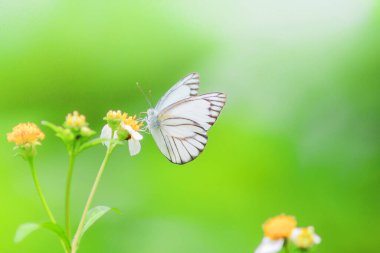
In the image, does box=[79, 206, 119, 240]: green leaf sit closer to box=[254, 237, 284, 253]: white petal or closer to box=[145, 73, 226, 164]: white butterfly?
box=[254, 237, 284, 253]: white petal

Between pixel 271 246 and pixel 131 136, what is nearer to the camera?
pixel 271 246

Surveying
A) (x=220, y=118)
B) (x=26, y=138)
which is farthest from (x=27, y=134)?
(x=220, y=118)

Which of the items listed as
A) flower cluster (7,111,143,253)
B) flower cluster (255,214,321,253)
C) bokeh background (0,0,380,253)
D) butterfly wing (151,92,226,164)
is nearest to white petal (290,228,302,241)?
flower cluster (255,214,321,253)

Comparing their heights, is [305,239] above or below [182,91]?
below

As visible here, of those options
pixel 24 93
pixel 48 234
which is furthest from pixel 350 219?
pixel 24 93

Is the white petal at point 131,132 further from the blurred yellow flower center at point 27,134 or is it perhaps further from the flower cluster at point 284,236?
the flower cluster at point 284,236

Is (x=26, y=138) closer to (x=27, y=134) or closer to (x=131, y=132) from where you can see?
(x=27, y=134)

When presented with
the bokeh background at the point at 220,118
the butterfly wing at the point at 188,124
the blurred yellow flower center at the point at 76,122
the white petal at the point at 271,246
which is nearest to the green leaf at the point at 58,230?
the blurred yellow flower center at the point at 76,122
